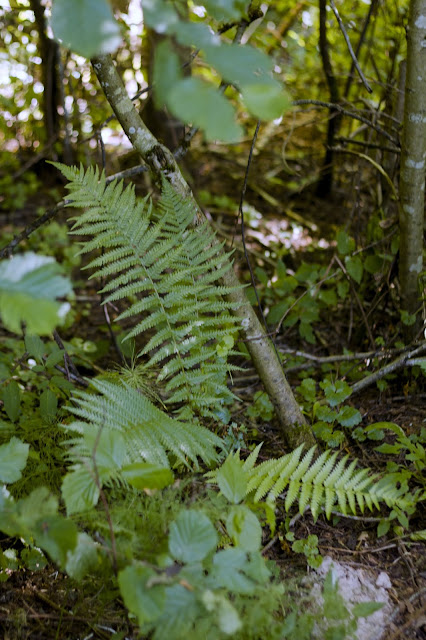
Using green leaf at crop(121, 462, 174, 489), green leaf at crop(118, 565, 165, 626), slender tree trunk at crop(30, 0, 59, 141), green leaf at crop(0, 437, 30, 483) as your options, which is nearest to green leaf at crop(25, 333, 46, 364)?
green leaf at crop(0, 437, 30, 483)

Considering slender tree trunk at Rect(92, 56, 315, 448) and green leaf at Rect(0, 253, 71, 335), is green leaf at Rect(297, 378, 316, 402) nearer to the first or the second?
slender tree trunk at Rect(92, 56, 315, 448)

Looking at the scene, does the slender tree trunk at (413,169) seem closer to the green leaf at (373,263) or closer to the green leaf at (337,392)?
the green leaf at (373,263)

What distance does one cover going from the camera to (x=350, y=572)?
1675 mm

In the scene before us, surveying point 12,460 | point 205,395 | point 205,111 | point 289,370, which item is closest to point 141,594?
point 12,460

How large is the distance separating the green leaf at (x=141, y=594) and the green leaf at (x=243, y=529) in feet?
0.86

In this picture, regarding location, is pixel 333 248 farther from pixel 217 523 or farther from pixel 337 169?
pixel 217 523

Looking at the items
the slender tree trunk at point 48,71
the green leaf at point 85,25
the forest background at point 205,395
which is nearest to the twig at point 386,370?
the forest background at point 205,395

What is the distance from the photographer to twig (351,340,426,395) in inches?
87.7

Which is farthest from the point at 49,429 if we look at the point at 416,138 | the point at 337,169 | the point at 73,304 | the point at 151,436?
the point at 337,169

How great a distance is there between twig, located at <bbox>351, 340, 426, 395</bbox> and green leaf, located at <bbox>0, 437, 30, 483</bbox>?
4.74 ft

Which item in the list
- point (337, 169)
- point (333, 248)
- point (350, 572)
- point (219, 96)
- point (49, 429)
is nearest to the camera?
point (219, 96)

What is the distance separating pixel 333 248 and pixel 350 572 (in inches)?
86.8

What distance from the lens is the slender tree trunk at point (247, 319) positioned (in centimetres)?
190

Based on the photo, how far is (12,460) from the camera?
59.0 inches
